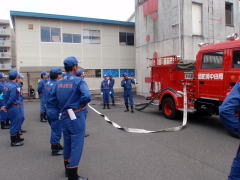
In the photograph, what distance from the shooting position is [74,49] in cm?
2016

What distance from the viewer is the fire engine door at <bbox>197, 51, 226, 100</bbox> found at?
20.0ft

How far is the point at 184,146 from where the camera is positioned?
190 inches

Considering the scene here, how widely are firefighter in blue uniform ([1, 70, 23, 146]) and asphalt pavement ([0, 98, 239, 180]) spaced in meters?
0.59

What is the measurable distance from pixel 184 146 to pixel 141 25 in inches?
570

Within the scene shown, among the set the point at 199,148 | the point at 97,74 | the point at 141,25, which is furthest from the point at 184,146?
the point at 97,74

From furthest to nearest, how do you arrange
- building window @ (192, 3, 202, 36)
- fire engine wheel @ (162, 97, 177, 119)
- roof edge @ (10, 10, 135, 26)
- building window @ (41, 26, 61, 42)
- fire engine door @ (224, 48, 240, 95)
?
building window @ (41, 26, 61, 42) < roof edge @ (10, 10, 135, 26) < building window @ (192, 3, 202, 36) < fire engine wheel @ (162, 97, 177, 119) < fire engine door @ (224, 48, 240, 95)

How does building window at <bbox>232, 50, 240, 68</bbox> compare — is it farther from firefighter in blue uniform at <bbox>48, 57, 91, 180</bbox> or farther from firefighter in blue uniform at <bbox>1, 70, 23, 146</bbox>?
firefighter in blue uniform at <bbox>1, 70, 23, 146</bbox>

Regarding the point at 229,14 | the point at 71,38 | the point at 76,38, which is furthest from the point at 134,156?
the point at 76,38

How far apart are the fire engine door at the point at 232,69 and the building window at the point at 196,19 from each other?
352 inches

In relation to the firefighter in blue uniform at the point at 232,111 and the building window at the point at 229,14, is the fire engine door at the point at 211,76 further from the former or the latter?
the building window at the point at 229,14

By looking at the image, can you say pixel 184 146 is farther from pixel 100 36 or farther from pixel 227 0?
pixel 100 36

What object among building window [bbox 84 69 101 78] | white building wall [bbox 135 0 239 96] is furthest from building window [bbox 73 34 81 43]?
white building wall [bbox 135 0 239 96]

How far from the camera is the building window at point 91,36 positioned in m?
20.7

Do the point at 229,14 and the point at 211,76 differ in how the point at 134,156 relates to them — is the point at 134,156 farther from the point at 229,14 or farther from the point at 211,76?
the point at 229,14
